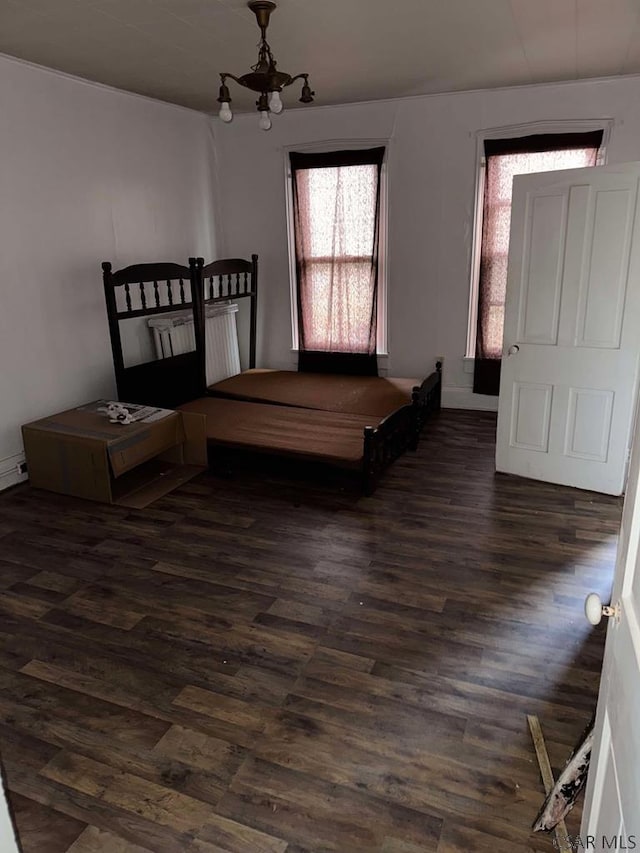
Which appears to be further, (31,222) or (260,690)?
(31,222)

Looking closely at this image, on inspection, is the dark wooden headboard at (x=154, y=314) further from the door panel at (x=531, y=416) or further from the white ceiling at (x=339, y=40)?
the door panel at (x=531, y=416)

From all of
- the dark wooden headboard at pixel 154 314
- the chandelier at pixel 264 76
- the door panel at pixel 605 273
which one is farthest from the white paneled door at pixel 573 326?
the dark wooden headboard at pixel 154 314

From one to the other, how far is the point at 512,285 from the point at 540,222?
39cm

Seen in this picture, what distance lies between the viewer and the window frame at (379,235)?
508cm

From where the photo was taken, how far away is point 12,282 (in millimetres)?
3777

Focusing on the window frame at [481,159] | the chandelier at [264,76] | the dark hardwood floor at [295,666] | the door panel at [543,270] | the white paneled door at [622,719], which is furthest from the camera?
the window frame at [481,159]

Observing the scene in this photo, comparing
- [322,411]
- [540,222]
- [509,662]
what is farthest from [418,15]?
[509,662]

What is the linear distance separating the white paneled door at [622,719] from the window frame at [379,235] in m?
4.34

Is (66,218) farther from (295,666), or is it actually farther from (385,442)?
(295,666)

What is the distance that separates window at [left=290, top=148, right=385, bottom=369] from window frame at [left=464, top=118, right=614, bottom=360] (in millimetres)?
799

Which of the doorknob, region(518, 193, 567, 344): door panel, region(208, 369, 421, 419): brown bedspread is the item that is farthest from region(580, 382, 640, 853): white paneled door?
region(208, 369, 421, 419): brown bedspread

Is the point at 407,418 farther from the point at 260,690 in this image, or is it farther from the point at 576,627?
the point at 260,690

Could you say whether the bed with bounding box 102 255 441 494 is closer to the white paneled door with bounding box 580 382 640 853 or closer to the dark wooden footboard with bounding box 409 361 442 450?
the dark wooden footboard with bounding box 409 361 442 450

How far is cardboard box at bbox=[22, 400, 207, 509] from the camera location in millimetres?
3594
